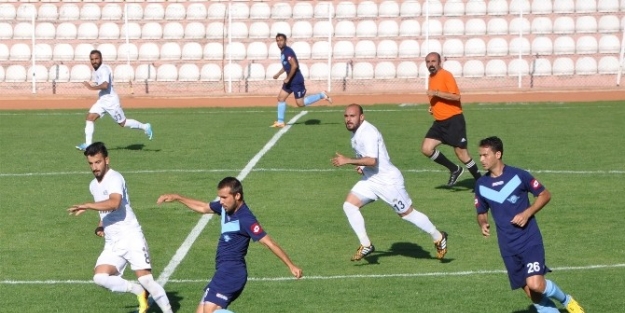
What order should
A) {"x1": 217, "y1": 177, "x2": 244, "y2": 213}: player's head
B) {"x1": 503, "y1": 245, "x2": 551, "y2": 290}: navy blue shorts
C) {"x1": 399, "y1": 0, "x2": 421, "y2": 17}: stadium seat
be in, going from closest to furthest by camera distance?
1. {"x1": 217, "y1": 177, "x2": 244, "y2": 213}: player's head
2. {"x1": 503, "y1": 245, "x2": 551, "y2": 290}: navy blue shorts
3. {"x1": 399, "y1": 0, "x2": 421, "y2": 17}: stadium seat

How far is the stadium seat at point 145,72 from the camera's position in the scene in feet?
133

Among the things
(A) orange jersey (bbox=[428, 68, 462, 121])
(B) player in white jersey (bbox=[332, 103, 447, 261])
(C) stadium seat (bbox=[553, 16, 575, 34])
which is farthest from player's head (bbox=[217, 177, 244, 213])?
(C) stadium seat (bbox=[553, 16, 575, 34])

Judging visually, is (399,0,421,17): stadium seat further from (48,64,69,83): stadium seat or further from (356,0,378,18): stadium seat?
(48,64,69,83): stadium seat

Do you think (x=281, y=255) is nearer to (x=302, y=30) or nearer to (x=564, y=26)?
(x=302, y=30)

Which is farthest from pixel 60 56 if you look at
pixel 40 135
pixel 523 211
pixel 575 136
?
pixel 523 211

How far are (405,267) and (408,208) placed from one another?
31.8 inches

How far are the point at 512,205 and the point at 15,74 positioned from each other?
3188 cm

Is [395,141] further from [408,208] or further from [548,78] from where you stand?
[548,78]

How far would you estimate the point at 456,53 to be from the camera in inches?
1586

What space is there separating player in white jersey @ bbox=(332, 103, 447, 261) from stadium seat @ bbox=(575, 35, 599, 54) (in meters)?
26.2

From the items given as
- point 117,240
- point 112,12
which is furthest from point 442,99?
point 112,12

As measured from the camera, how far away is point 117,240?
13.0 m

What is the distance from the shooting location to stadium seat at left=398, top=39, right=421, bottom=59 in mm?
40438

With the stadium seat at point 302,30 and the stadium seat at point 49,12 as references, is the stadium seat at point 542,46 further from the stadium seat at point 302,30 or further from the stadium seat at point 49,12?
the stadium seat at point 49,12
